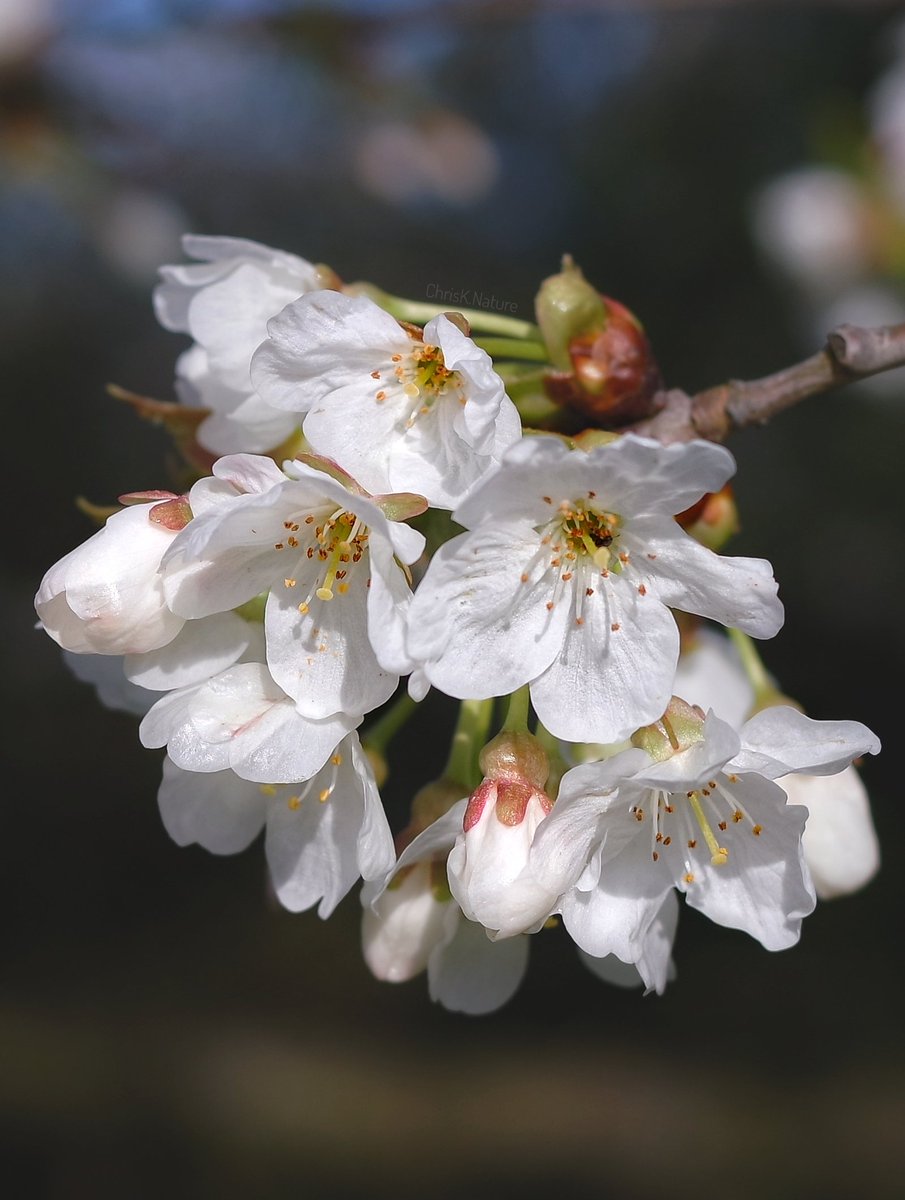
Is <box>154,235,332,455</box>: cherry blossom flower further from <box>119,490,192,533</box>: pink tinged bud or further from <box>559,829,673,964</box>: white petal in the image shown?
<box>559,829,673,964</box>: white petal

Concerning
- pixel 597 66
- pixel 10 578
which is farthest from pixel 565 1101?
pixel 597 66

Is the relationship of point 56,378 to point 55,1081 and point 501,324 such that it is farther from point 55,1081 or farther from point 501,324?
point 501,324

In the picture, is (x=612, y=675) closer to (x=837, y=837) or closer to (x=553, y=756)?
(x=553, y=756)

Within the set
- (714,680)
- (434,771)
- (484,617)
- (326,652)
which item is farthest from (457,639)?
(434,771)

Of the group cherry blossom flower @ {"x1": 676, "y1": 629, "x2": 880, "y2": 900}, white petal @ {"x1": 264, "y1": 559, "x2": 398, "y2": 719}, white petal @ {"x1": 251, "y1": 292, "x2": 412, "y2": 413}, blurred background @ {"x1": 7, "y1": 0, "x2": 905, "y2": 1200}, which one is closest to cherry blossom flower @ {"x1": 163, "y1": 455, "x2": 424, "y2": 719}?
white petal @ {"x1": 264, "y1": 559, "x2": 398, "y2": 719}

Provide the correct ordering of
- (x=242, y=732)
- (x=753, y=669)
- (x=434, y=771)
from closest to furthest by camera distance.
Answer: (x=242, y=732), (x=753, y=669), (x=434, y=771)

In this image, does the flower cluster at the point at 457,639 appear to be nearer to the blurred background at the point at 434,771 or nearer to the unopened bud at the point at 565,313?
the unopened bud at the point at 565,313
